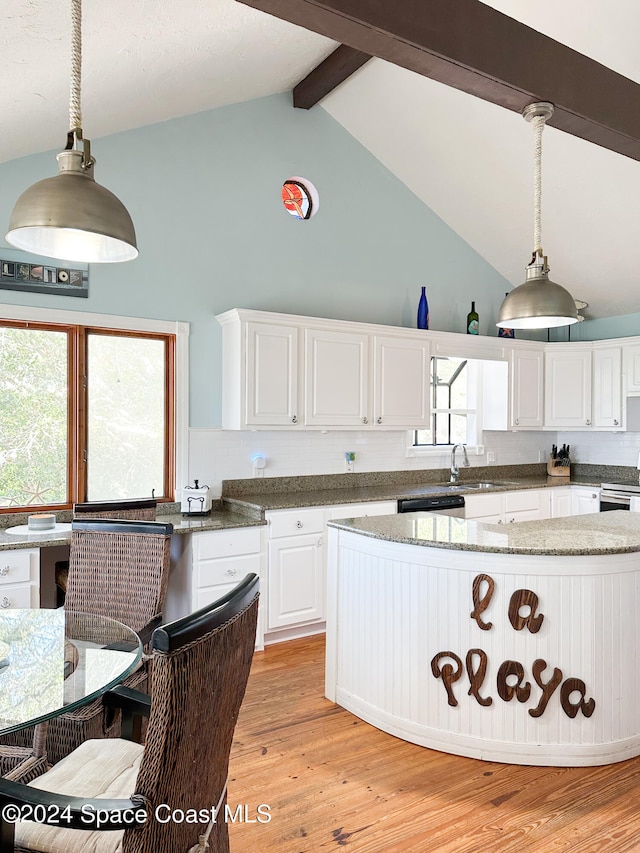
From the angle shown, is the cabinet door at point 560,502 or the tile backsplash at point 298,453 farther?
the cabinet door at point 560,502

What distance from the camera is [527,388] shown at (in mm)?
5918

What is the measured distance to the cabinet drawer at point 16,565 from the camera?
314 centimetres

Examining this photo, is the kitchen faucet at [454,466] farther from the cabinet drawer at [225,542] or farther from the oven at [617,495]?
the cabinet drawer at [225,542]

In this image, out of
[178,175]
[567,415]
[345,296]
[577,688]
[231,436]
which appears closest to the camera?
[577,688]

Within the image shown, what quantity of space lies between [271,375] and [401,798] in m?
2.73

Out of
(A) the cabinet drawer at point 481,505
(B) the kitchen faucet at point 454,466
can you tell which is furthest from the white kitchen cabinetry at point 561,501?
(B) the kitchen faucet at point 454,466

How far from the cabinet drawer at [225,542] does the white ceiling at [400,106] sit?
8.10ft

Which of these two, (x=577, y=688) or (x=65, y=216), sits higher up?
(x=65, y=216)

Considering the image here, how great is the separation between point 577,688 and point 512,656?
0.29m

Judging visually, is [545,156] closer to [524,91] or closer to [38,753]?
[524,91]

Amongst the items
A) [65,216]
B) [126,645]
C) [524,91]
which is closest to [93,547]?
[126,645]

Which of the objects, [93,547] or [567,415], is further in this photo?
[567,415]

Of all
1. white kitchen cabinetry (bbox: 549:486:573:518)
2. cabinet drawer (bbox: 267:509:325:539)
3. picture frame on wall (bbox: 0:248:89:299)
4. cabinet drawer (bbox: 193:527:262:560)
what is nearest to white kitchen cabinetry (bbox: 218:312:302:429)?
cabinet drawer (bbox: 267:509:325:539)

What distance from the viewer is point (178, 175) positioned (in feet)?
13.9
